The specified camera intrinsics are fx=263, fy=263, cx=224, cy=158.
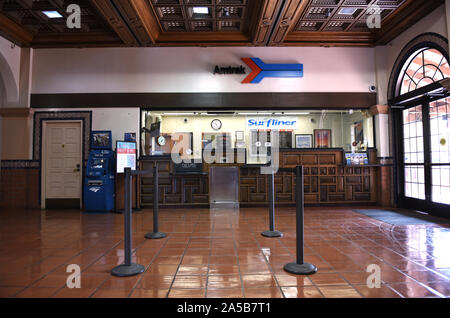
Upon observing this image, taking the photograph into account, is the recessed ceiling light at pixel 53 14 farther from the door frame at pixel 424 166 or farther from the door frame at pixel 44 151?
the door frame at pixel 424 166

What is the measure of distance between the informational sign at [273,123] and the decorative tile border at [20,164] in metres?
5.90

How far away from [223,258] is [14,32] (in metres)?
6.79

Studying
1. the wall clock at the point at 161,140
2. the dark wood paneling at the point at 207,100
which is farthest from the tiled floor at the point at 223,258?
the wall clock at the point at 161,140

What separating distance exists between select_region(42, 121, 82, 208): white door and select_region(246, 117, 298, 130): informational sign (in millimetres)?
4945

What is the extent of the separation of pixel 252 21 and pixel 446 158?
15.5ft

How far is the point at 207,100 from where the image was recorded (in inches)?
256

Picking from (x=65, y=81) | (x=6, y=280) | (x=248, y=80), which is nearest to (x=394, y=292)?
(x=6, y=280)

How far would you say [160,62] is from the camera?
6.54m

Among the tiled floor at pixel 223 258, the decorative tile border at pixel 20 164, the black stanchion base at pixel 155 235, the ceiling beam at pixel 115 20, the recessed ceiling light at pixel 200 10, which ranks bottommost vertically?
the tiled floor at pixel 223 258

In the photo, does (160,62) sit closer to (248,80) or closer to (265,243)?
(248,80)

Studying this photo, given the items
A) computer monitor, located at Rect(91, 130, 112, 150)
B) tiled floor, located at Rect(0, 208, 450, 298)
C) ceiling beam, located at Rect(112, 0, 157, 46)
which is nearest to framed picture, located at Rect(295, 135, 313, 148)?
tiled floor, located at Rect(0, 208, 450, 298)

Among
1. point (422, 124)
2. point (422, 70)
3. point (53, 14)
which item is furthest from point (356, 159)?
point (53, 14)

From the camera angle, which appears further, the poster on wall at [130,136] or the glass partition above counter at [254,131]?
the glass partition above counter at [254,131]

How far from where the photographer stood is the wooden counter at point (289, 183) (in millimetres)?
6445
